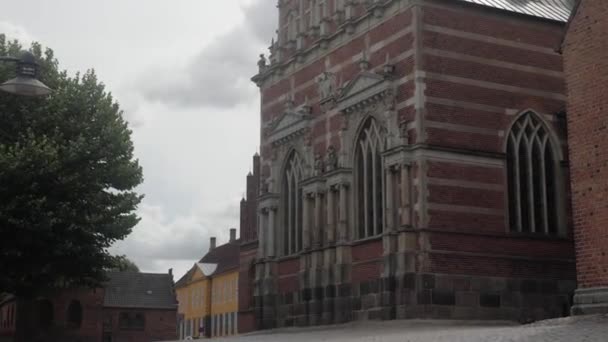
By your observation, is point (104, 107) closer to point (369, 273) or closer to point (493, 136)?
point (369, 273)

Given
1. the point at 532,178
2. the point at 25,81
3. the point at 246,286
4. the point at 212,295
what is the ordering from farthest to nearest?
the point at 212,295, the point at 246,286, the point at 532,178, the point at 25,81

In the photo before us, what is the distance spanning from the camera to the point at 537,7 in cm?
3309

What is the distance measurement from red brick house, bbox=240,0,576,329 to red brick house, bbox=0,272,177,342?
4033 cm

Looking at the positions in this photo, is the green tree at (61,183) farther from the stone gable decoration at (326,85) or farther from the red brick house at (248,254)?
the red brick house at (248,254)

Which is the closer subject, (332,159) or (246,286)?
(332,159)

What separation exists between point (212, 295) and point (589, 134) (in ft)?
248

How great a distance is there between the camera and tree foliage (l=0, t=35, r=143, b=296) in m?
29.8

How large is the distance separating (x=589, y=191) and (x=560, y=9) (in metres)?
14.6

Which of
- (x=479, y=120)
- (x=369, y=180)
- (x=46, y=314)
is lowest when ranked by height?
(x=46, y=314)

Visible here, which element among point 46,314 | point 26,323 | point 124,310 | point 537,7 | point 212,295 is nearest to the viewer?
point 537,7

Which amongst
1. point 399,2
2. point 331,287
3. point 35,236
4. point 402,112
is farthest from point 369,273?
point 35,236

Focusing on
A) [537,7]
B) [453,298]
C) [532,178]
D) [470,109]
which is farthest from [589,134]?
[537,7]

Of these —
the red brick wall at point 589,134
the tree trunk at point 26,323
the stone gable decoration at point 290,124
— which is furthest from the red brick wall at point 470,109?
the tree trunk at point 26,323

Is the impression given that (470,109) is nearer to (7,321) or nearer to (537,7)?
(537,7)
